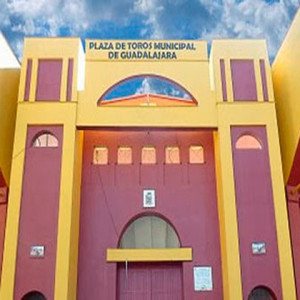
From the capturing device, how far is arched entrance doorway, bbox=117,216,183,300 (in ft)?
46.6

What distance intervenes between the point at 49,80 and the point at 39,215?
165 inches

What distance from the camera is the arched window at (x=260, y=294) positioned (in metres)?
13.3

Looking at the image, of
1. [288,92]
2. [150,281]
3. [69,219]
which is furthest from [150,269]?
[288,92]

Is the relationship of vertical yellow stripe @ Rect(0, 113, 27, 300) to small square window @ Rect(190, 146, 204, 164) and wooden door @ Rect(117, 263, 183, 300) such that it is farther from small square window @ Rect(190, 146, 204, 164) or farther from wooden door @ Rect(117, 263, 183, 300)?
small square window @ Rect(190, 146, 204, 164)

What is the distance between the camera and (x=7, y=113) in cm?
1491

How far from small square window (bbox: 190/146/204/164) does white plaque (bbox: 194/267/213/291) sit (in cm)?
332

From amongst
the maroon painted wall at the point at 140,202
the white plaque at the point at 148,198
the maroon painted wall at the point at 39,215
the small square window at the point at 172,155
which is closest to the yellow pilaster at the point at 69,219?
the maroon painted wall at the point at 39,215

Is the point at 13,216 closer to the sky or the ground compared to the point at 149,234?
closer to the sky

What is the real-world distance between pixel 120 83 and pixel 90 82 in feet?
3.09

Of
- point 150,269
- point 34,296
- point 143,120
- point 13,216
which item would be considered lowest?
point 34,296

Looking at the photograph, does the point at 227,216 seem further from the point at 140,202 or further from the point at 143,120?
the point at 143,120

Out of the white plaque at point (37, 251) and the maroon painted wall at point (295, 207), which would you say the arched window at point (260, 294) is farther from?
the white plaque at point (37, 251)

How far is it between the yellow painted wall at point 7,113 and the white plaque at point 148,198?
413 centimetres

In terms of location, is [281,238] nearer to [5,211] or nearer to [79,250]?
[79,250]
